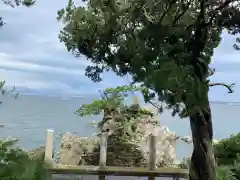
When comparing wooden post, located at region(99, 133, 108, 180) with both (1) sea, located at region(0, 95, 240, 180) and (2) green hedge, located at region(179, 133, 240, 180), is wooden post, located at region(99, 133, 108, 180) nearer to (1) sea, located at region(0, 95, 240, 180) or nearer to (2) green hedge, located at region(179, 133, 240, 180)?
(1) sea, located at region(0, 95, 240, 180)

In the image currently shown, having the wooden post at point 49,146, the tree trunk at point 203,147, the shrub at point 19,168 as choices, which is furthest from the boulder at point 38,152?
the tree trunk at point 203,147

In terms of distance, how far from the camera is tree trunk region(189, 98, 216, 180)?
2.95 m

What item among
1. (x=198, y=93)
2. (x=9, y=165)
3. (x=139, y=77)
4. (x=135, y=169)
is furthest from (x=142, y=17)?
(x=135, y=169)

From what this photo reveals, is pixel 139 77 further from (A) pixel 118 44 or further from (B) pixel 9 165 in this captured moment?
(B) pixel 9 165

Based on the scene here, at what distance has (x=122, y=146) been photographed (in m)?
5.84

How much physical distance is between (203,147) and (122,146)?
294 cm

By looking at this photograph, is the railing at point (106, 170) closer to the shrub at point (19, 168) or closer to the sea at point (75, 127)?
the sea at point (75, 127)

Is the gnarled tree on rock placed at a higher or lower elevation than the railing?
higher

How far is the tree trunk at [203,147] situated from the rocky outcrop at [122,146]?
101 inches

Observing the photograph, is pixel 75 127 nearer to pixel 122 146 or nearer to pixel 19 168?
pixel 122 146

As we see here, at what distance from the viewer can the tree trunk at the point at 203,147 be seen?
9.68ft

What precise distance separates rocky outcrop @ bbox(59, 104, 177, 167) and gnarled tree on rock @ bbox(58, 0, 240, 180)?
2715 millimetres

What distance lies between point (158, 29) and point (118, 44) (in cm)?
47

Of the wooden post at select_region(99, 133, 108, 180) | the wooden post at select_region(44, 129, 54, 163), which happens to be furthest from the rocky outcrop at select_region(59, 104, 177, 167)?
the wooden post at select_region(44, 129, 54, 163)
